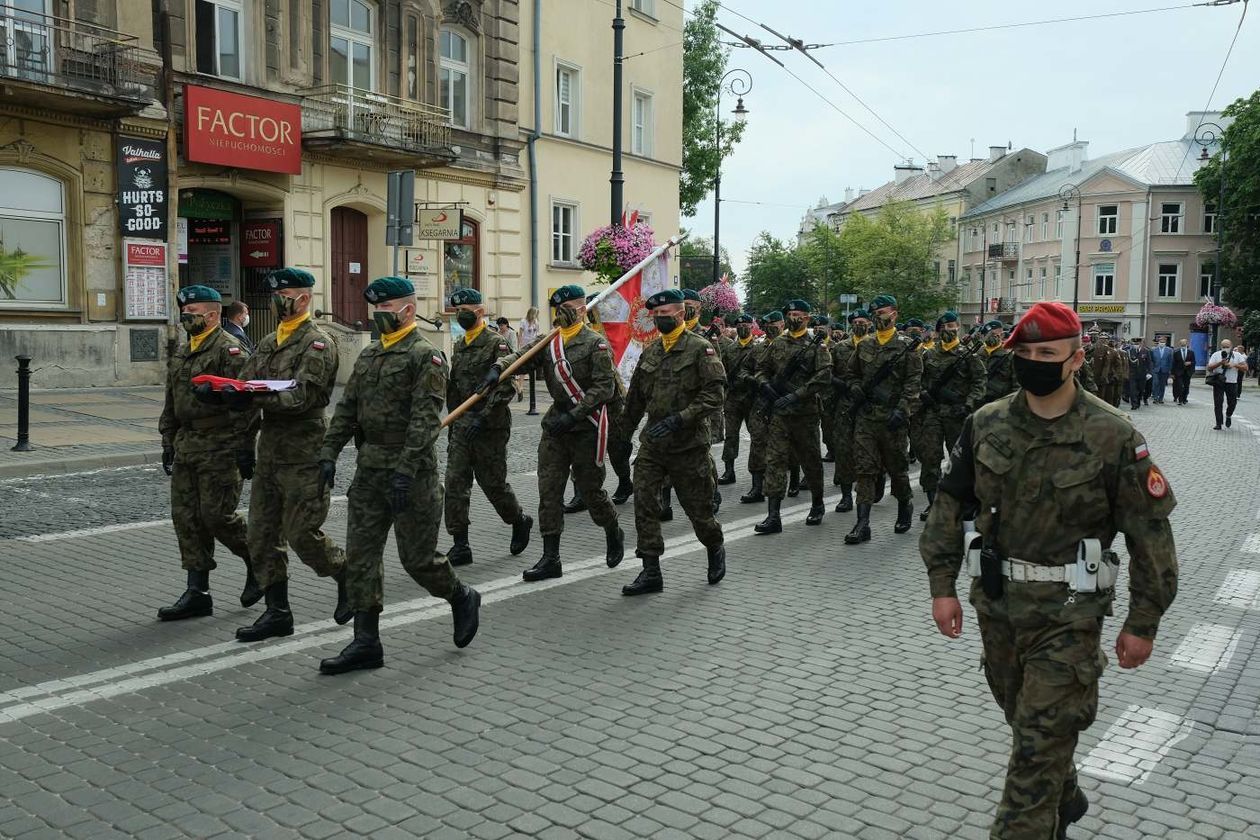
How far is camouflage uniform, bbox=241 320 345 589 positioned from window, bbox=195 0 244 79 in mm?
16216

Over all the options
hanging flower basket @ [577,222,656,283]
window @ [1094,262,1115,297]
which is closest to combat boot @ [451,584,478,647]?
hanging flower basket @ [577,222,656,283]

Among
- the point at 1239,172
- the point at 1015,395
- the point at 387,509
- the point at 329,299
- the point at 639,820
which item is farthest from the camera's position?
the point at 1239,172

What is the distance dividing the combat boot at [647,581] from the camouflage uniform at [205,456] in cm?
239

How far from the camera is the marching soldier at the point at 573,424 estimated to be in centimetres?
784

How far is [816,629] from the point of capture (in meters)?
6.63

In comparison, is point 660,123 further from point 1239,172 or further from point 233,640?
point 1239,172

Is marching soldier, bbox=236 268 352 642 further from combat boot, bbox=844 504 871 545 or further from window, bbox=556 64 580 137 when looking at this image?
window, bbox=556 64 580 137

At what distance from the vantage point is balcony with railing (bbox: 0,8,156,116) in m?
16.8

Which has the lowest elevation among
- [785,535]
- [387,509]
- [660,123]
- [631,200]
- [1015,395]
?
[785,535]

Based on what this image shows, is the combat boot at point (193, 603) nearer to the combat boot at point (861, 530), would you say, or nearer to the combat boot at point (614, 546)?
the combat boot at point (614, 546)

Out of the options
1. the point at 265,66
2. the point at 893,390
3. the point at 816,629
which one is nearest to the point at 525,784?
the point at 816,629

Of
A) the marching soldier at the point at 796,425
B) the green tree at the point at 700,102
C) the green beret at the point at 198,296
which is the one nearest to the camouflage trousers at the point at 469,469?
the green beret at the point at 198,296

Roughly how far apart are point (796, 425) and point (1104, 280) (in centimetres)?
6424

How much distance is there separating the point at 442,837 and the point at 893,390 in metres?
7.01
